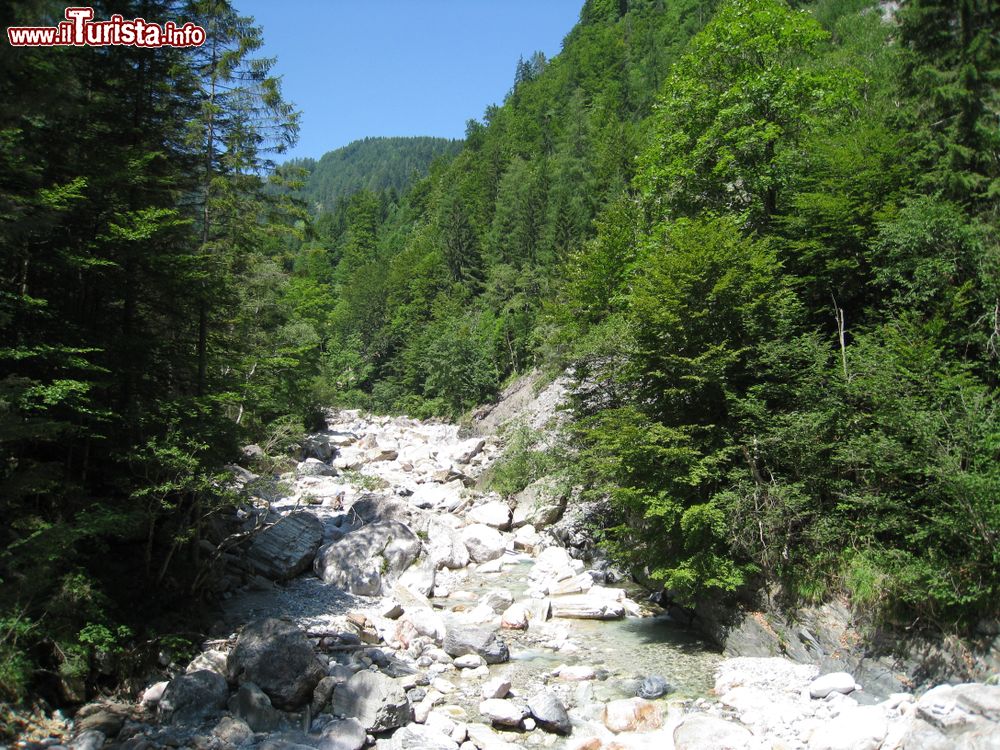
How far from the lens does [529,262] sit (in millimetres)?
46875

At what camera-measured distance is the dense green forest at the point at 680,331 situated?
825 centimetres

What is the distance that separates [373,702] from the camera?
27.5ft

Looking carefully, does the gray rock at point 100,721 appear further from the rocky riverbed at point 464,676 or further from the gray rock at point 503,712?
the gray rock at point 503,712

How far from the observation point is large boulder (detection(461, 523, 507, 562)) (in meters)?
16.4

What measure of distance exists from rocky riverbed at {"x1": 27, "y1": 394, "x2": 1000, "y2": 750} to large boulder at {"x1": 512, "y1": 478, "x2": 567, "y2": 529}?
1.84m

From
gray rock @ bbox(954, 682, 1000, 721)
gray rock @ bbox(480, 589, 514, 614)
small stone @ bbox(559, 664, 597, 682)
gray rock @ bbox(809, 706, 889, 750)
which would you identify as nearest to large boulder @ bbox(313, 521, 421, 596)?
gray rock @ bbox(480, 589, 514, 614)

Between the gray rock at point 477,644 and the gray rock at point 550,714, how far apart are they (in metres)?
1.91

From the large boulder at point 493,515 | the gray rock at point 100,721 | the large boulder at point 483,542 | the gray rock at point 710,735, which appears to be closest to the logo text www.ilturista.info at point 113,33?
the gray rock at point 100,721

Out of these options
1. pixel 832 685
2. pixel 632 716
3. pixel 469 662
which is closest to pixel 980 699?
pixel 832 685

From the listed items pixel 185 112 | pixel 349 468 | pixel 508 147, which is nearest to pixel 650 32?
pixel 508 147

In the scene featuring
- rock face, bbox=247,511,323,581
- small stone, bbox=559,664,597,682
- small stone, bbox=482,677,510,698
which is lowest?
small stone, bbox=559,664,597,682

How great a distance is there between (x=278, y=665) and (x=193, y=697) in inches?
44.8

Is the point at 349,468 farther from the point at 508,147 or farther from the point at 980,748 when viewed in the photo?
the point at 508,147

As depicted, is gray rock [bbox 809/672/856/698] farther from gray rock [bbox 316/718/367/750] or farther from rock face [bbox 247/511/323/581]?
rock face [bbox 247/511/323/581]
